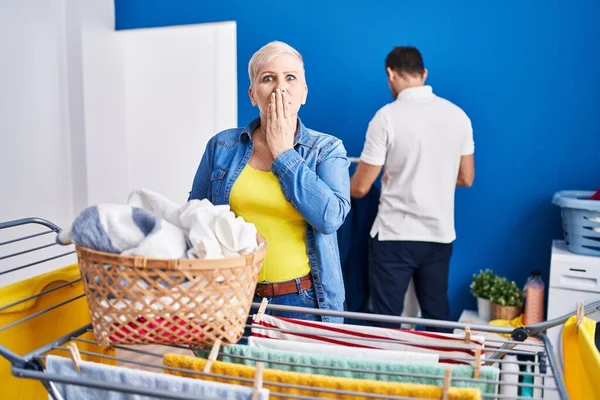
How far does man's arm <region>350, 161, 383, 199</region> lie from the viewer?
239cm

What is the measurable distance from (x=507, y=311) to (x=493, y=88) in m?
1.03

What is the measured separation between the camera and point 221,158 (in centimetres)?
133

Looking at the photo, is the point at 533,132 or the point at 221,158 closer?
the point at 221,158

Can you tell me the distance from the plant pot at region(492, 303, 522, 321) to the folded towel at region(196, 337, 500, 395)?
1845mm

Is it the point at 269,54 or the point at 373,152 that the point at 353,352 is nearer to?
the point at 269,54

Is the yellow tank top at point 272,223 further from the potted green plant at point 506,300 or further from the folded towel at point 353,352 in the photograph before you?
the potted green plant at point 506,300

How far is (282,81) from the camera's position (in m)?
A: 1.23

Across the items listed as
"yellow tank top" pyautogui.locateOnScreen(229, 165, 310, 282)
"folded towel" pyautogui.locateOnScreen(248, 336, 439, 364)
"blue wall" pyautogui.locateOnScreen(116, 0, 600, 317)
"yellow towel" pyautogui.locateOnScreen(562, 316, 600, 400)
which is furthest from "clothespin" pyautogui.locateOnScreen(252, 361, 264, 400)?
"blue wall" pyautogui.locateOnScreen(116, 0, 600, 317)

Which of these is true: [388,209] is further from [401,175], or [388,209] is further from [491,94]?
[491,94]

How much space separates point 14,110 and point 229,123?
1203 mm

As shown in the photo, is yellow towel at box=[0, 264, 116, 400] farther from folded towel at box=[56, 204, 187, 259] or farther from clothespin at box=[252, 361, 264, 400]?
clothespin at box=[252, 361, 264, 400]

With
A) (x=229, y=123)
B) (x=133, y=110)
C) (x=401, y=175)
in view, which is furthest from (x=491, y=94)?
(x=133, y=110)

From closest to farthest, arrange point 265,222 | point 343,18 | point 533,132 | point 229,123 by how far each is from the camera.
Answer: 1. point 265,222
2. point 533,132
3. point 343,18
4. point 229,123

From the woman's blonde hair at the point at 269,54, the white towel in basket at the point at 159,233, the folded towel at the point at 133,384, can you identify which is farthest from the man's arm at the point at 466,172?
the folded towel at the point at 133,384
